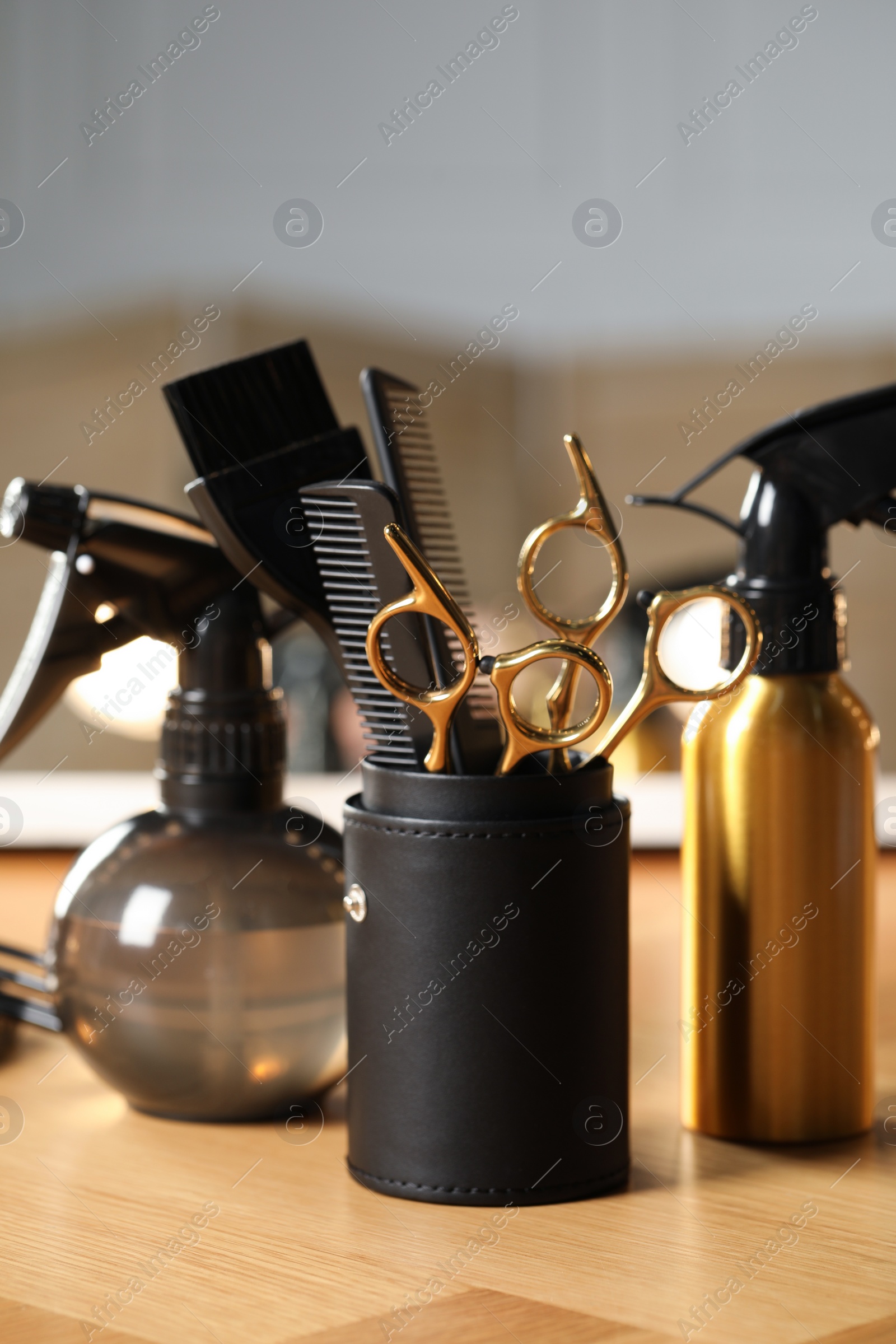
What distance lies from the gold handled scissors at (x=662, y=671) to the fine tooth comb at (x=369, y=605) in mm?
60

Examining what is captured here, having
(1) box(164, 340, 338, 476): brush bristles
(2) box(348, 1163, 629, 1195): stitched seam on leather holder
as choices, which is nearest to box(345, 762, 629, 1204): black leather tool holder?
(2) box(348, 1163, 629, 1195): stitched seam on leather holder

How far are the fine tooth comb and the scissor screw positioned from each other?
4 cm

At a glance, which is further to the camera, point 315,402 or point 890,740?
point 890,740

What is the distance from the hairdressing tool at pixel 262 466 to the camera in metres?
0.43

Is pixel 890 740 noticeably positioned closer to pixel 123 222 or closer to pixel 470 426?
pixel 470 426

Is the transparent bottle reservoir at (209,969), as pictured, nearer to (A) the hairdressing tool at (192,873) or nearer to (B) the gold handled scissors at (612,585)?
(A) the hairdressing tool at (192,873)

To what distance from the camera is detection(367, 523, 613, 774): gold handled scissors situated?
37 centimetres

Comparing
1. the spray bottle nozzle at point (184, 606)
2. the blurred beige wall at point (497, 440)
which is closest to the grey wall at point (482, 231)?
the blurred beige wall at point (497, 440)

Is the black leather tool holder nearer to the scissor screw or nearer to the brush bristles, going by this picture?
the scissor screw

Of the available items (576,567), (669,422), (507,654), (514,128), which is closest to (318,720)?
(576,567)

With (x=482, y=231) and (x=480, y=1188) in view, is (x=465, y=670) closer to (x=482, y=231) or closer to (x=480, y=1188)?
(x=480, y=1188)

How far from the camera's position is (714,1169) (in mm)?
425

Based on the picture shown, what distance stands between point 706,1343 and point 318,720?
1.23m

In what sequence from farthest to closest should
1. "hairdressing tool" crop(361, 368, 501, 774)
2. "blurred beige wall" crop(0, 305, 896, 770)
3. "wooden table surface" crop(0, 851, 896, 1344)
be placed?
"blurred beige wall" crop(0, 305, 896, 770)
"hairdressing tool" crop(361, 368, 501, 774)
"wooden table surface" crop(0, 851, 896, 1344)
